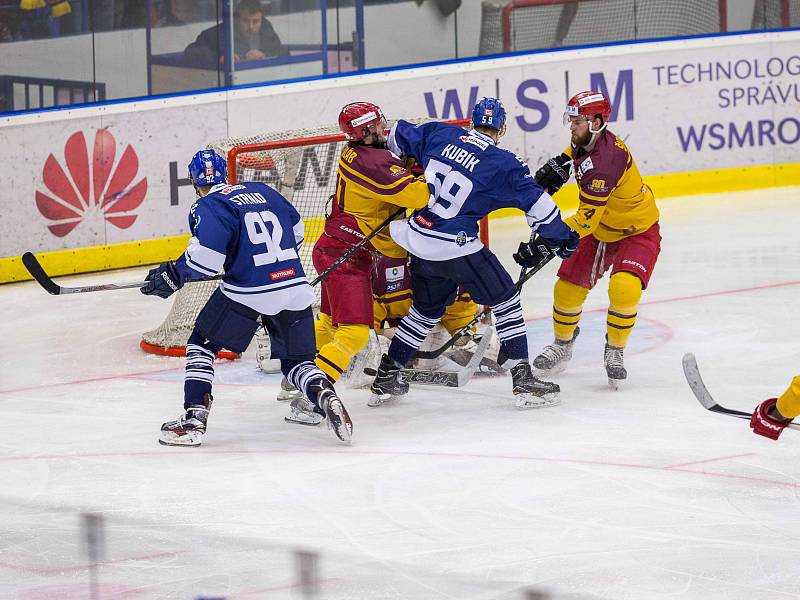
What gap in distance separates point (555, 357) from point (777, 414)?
2237mm

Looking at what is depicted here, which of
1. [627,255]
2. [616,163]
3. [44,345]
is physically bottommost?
[44,345]

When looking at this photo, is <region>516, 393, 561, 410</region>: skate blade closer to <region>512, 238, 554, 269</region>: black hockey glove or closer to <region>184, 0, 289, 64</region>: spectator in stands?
<region>512, 238, 554, 269</region>: black hockey glove

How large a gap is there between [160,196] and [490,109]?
13.0 feet

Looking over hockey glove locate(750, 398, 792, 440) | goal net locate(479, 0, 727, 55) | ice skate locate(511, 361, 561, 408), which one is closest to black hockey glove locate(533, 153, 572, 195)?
ice skate locate(511, 361, 561, 408)

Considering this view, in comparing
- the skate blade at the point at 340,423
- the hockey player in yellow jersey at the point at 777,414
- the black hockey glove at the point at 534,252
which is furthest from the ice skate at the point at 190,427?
the hockey player in yellow jersey at the point at 777,414

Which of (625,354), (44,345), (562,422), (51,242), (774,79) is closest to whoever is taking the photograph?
(562,422)

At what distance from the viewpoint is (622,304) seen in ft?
17.5

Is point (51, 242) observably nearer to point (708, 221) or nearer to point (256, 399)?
point (256, 399)

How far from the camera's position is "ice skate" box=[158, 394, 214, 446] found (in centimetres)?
461

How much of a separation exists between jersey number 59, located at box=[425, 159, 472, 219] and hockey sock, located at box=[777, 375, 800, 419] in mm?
1785

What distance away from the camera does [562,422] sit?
4.86 meters

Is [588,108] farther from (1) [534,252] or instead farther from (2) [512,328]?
(2) [512,328]

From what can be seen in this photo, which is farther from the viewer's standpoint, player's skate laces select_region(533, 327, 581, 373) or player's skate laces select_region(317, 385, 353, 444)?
player's skate laces select_region(533, 327, 581, 373)

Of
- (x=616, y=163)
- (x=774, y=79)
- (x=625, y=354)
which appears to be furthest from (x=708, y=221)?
(x=616, y=163)
